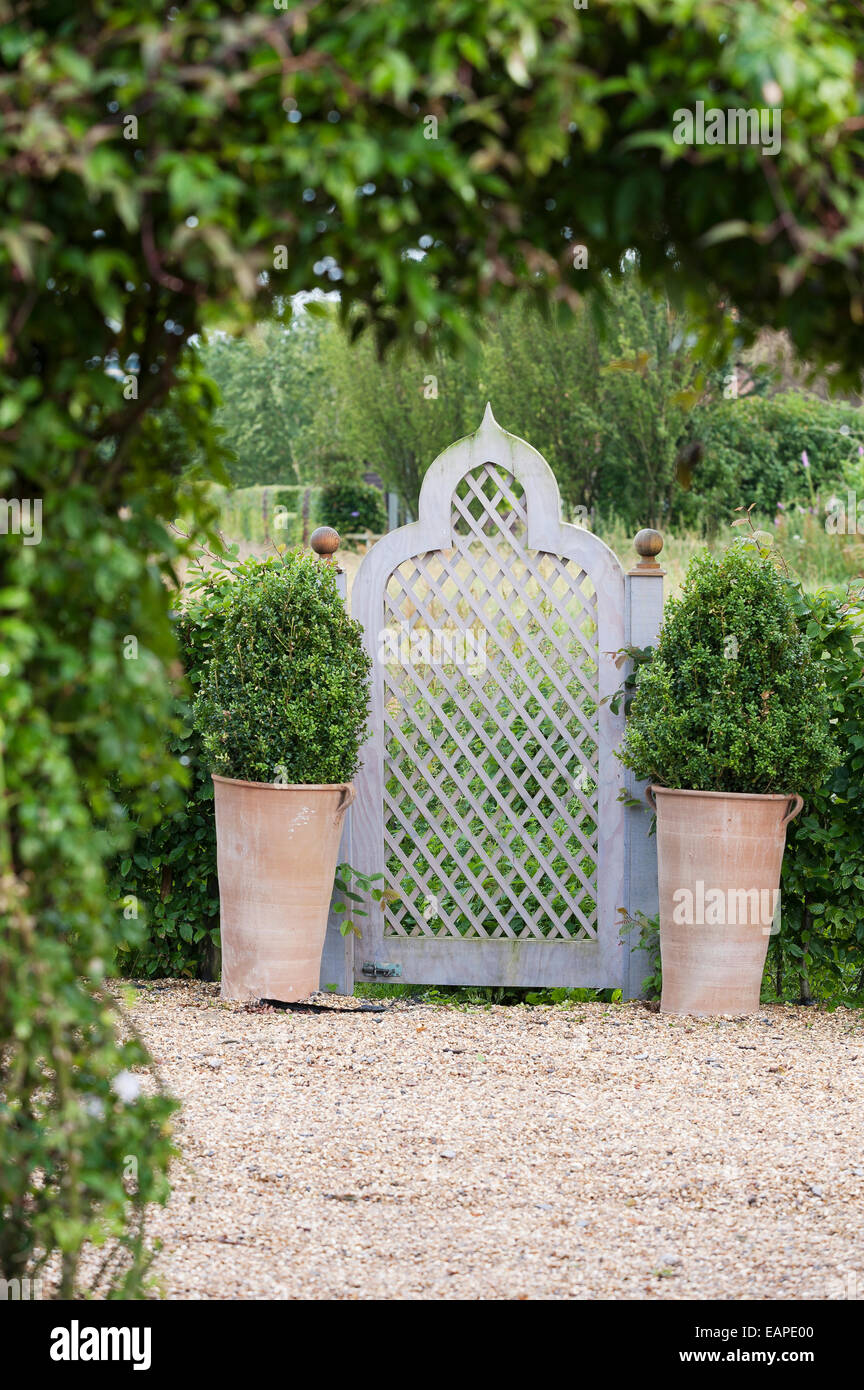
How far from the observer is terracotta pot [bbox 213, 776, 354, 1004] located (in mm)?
4266

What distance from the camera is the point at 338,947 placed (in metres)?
4.71

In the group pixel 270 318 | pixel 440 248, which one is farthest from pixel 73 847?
pixel 440 248

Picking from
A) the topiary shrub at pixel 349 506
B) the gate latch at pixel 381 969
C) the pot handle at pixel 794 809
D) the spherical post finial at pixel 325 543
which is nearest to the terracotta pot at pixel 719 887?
the pot handle at pixel 794 809

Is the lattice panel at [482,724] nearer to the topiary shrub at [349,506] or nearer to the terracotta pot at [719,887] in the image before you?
the terracotta pot at [719,887]

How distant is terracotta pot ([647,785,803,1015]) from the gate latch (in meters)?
1.06

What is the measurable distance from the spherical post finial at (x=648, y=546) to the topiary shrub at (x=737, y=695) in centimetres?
27

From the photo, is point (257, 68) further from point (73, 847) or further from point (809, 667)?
point (809, 667)

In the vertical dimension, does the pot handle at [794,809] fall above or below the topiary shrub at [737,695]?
below

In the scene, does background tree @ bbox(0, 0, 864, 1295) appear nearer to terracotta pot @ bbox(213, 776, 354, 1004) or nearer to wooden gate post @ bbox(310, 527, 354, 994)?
terracotta pot @ bbox(213, 776, 354, 1004)

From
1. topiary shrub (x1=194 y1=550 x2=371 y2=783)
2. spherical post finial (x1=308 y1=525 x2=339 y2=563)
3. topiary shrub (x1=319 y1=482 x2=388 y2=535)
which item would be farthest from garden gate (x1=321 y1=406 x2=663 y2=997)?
topiary shrub (x1=319 y1=482 x2=388 y2=535)

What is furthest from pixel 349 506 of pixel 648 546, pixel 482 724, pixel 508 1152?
pixel 508 1152

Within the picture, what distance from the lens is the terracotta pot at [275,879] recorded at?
4266 mm

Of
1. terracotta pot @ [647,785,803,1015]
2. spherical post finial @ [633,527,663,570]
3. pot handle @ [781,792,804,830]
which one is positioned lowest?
terracotta pot @ [647,785,803,1015]

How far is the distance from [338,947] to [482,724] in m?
1.02
